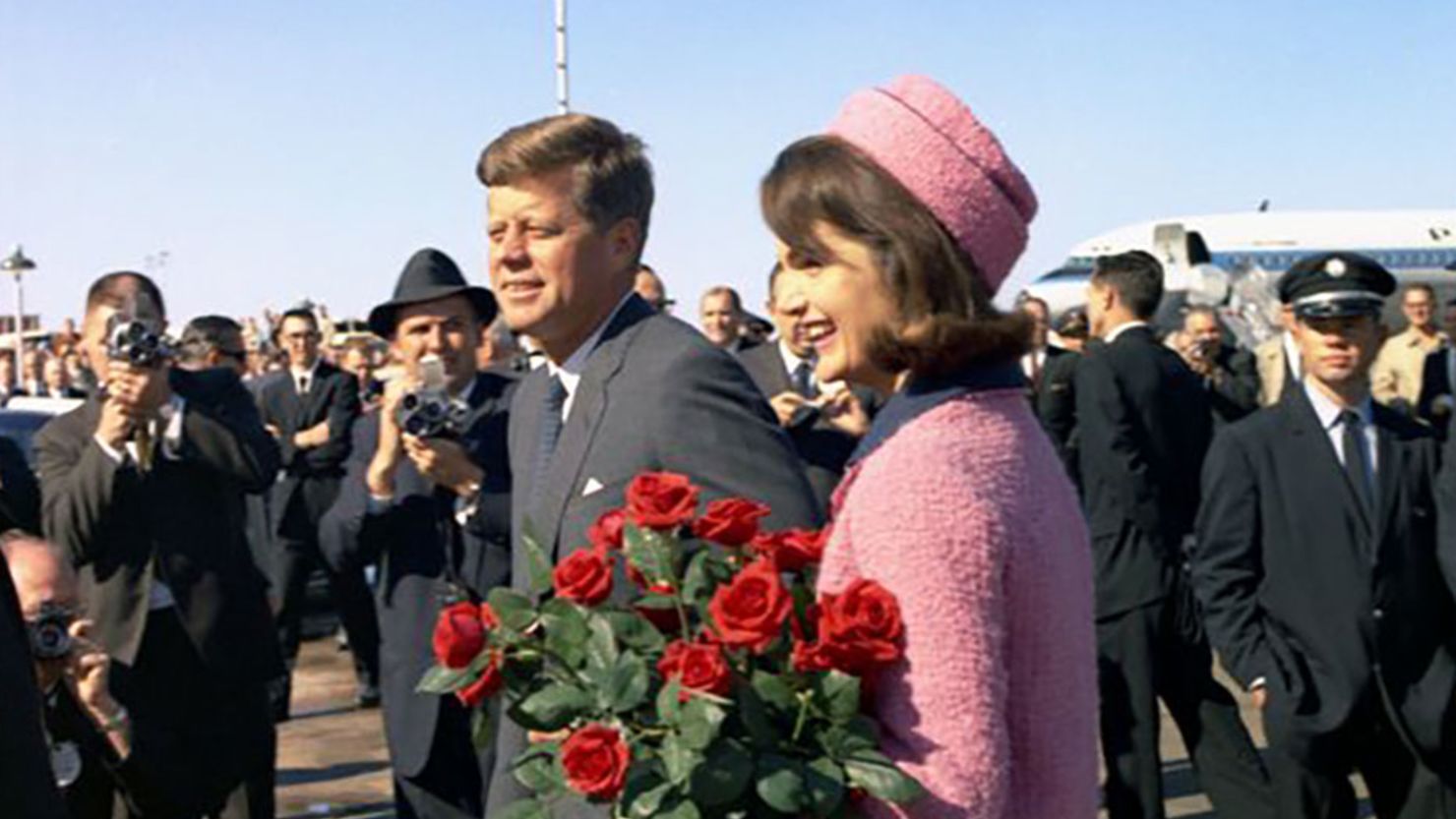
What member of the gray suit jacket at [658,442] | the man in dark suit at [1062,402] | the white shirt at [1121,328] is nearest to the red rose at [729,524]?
the gray suit jacket at [658,442]

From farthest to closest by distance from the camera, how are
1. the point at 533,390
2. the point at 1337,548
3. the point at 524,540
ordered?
1. the point at 1337,548
2. the point at 533,390
3. the point at 524,540

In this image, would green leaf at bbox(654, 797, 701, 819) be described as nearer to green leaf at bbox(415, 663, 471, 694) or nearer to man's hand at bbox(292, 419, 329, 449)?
green leaf at bbox(415, 663, 471, 694)

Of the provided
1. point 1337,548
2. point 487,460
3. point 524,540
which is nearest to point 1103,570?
point 1337,548

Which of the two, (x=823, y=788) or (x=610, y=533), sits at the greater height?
(x=610, y=533)

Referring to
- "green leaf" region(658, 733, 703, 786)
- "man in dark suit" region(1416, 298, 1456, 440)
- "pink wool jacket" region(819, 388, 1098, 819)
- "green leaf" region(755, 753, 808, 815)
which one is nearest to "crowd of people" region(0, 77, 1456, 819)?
"pink wool jacket" region(819, 388, 1098, 819)

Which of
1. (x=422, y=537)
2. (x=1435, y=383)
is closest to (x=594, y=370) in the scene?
(x=422, y=537)

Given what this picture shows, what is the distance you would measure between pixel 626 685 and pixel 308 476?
908 cm

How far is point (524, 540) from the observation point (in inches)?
94.6

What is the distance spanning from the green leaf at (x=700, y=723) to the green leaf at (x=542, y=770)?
8.1 inches

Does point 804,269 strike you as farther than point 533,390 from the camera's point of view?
No

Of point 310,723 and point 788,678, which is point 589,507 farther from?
point 310,723

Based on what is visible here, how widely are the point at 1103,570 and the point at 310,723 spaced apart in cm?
487

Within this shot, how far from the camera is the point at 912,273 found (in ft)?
7.13

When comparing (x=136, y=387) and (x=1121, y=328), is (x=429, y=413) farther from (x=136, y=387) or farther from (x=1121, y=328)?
(x=1121, y=328)
